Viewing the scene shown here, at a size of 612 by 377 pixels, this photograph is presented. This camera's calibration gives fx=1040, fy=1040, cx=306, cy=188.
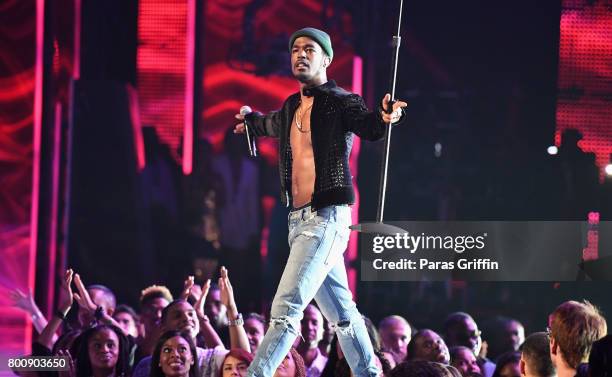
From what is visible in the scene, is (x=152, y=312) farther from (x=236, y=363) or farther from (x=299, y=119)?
(x=299, y=119)

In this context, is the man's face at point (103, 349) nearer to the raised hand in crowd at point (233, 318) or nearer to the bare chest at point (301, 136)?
the raised hand in crowd at point (233, 318)

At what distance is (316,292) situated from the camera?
4461 millimetres

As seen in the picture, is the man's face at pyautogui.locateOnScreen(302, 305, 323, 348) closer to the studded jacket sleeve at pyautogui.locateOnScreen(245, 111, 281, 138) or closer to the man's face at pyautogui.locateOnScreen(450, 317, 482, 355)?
the man's face at pyautogui.locateOnScreen(450, 317, 482, 355)

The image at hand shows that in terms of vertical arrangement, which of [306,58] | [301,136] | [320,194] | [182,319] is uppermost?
[306,58]

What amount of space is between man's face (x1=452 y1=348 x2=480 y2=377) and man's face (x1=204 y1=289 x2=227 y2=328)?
7.00 feet

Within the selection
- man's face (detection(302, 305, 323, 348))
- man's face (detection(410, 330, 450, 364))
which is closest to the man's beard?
man's face (detection(410, 330, 450, 364))

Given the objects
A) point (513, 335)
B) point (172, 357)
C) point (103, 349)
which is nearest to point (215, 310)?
point (103, 349)

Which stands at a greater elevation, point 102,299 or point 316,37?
point 316,37

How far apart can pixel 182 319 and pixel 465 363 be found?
1.77m

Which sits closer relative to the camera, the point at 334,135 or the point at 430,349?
the point at 334,135

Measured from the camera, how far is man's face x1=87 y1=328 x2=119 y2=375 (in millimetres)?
6188

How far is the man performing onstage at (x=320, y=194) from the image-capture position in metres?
4.31

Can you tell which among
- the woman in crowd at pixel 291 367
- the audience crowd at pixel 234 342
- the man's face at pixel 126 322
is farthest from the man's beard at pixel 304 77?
the man's face at pixel 126 322

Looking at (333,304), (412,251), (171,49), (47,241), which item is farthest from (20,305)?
(333,304)
